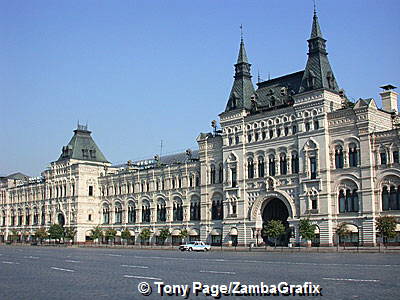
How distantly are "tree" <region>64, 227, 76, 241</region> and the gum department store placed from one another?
0.94 metres

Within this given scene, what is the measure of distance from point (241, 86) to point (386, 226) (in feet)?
101

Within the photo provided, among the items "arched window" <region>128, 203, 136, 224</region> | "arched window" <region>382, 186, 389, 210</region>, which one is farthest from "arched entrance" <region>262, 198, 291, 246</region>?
"arched window" <region>128, 203, 136, 224</region>

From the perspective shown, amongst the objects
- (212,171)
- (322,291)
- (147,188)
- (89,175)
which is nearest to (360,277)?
(322,291)

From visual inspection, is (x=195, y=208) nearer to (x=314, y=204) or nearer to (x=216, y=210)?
(x=216, y=210)

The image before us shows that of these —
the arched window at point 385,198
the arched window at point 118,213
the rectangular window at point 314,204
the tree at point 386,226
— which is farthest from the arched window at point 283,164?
the arched window at point 118,213

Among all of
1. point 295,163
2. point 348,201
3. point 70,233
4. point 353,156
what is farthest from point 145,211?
point 353,156

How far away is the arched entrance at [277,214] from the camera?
228 ft

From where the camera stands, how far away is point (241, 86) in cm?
7644

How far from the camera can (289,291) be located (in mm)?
16609

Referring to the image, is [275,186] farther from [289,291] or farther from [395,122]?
[289,291]

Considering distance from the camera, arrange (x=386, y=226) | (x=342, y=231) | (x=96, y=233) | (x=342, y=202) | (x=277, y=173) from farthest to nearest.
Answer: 1. (x=96, y=233)
2. (x=277, y=173)
3. (x=342, y=202)
4. (x=342, y=231)
5. (x=386, y=226)

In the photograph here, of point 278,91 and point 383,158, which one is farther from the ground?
point 278,91

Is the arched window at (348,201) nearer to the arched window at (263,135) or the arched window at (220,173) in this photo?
the arched window at (263,135)

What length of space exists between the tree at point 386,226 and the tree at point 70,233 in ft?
199
